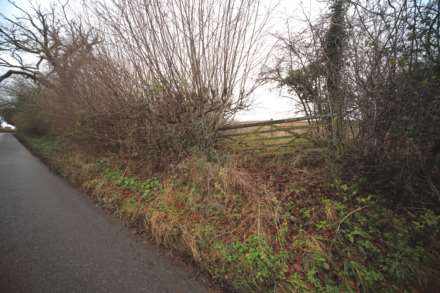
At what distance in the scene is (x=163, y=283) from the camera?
165 cm

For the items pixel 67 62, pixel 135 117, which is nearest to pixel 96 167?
pixel 135 117

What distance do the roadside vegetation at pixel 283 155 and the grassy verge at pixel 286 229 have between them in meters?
0.01

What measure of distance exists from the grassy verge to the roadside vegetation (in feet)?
0.05

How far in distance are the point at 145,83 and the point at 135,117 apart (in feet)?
3.03

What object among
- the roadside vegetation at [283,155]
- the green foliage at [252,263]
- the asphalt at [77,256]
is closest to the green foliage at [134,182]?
the roadside vegetation at [283,155]

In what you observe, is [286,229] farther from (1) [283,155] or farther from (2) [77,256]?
(2) [77,256]

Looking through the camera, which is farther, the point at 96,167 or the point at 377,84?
the point at 96,167

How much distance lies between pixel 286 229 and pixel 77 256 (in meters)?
2.59

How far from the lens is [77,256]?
6.29 feet

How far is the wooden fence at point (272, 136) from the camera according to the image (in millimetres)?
3402

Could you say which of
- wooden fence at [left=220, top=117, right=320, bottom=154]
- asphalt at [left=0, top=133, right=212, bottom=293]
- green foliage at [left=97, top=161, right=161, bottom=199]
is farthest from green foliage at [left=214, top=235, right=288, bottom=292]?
wooden fence at [left=220, top=117, right=320, bottom=154]

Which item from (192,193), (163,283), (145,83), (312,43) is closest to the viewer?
Answer: (163,283)

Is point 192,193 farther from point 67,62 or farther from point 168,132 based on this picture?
point 67,62

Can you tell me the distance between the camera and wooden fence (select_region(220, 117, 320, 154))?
3.40m
